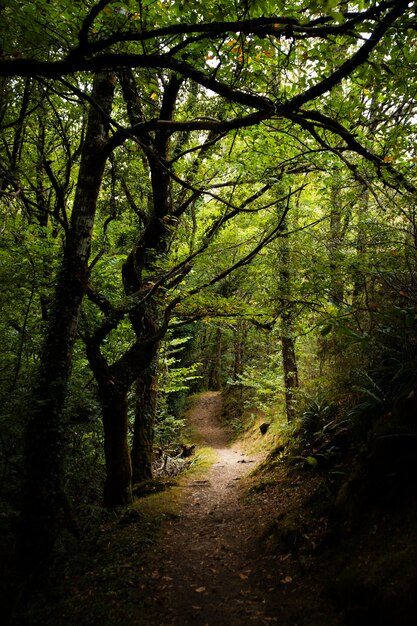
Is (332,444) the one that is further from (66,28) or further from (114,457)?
(66,28)

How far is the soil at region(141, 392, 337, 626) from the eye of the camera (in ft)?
12.7

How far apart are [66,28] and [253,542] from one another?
8167mm

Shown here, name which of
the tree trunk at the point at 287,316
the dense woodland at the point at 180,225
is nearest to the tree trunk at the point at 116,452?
the dense woodland at the point at 180,225

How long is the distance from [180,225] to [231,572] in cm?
821

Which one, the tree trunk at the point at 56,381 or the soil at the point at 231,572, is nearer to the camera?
the soil at the point at 231,572

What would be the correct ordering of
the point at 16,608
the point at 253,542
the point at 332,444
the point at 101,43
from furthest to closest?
the point at 332,444 < the point at 253,542 < the point at 16,608 < the point at 101,43

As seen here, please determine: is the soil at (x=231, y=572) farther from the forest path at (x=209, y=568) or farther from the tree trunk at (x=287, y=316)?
the tree trunk at (x=287, y=316)

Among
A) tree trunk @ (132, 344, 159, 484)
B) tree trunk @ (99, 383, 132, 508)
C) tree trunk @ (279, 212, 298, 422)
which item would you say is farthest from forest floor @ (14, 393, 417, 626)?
tree trunk @ (279, 212, 298, 422)

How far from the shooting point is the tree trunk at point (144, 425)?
9062 millimetres

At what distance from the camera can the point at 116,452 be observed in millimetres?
7609

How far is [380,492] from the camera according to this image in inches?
160

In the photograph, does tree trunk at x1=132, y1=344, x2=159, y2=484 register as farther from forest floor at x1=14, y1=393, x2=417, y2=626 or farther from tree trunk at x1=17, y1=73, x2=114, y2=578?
tree trunk at x1=17, y1=73, x2=114, y2=578

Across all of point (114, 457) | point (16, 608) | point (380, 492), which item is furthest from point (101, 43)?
point (114, 457)

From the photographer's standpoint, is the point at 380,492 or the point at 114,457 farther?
the point at 114,457
